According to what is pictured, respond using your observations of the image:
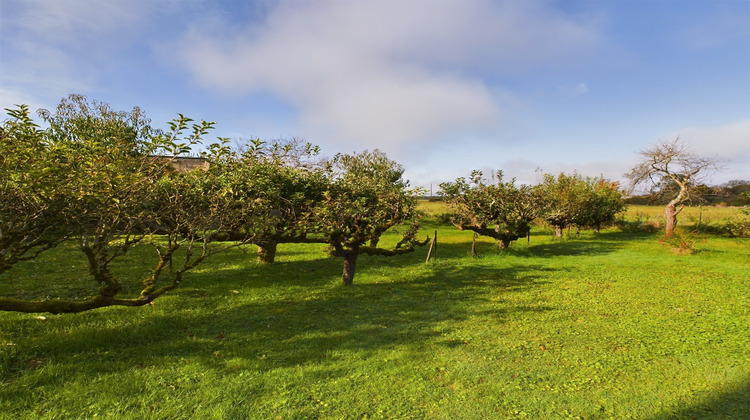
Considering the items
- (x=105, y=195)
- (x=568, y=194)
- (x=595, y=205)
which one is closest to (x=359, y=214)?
(x=105, y=195)

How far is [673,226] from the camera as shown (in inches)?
1127

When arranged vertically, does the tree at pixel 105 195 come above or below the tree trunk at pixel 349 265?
above

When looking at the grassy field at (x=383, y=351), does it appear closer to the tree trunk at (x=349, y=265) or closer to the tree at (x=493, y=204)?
the tree trunk at (x=349, y=265)

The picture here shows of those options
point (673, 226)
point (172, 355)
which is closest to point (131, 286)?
point (172, 355)

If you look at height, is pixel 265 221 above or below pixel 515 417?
above

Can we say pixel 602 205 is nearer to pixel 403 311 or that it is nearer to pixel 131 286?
pixel 403 311

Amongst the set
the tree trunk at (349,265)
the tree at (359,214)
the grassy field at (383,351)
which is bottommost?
the grassy field at (383,351)

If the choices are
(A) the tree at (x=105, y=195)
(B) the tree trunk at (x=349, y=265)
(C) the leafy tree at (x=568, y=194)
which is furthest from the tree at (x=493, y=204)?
(A) the tree at (x=105, y=195)

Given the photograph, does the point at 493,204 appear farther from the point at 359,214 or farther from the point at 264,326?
the point at 264,326

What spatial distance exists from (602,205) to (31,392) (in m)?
34.6

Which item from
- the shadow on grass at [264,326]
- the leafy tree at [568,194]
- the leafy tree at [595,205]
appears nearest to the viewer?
the shadow on grass at [264,326]

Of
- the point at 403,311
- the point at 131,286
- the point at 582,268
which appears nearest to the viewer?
the point at 403,311

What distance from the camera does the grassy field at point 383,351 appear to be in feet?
14.7

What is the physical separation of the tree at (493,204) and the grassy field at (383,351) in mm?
6853
